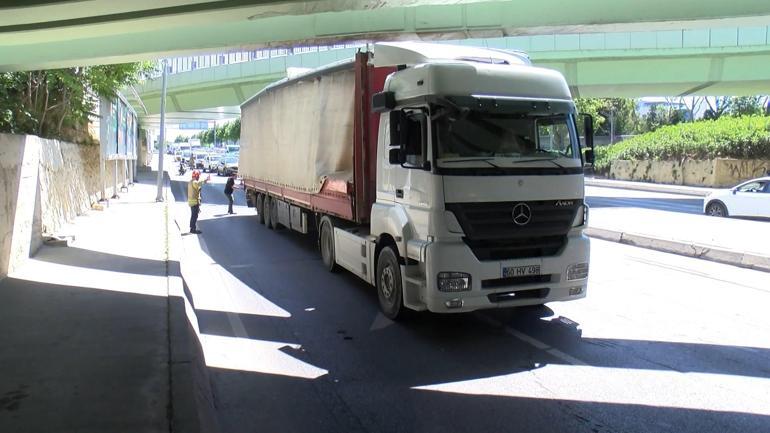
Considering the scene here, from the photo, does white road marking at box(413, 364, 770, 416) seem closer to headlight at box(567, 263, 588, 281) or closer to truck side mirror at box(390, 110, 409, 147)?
headlight at box(567, 263, 588, 281)

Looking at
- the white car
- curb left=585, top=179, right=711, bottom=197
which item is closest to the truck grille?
the white car

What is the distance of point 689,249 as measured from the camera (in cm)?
1238

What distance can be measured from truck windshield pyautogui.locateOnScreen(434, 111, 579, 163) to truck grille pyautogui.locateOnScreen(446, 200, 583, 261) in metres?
0.54

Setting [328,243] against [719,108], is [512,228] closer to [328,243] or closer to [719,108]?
[328,243]

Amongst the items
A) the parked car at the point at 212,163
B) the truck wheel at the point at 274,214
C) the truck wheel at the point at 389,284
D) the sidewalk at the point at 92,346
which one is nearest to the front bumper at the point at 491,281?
the truck wheel at the point at 389,284

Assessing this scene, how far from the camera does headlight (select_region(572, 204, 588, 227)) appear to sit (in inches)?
275

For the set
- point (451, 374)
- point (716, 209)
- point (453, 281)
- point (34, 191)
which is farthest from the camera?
point (716, 209)

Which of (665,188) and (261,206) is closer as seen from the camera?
(261,206)

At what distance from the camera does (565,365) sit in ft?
19.5

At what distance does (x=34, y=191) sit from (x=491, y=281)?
8746 mm

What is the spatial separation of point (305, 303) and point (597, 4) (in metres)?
7.37

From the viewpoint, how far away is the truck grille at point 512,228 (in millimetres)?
6496

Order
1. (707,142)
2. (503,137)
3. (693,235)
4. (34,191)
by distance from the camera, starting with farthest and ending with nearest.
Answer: (707,142) → (693,235) → (34,191) → (503,137)

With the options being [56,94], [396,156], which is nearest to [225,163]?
[56,94]
